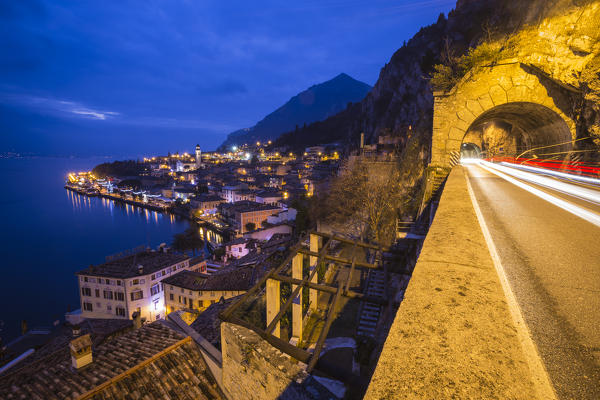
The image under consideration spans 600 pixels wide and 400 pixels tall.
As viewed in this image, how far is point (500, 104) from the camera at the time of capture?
24.2 ft

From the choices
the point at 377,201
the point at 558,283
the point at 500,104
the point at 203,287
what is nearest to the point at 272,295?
the point at 558,283

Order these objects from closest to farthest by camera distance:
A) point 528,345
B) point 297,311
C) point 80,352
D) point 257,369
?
1. point 528,345
2. point 257,369
3. point 80,352
4. point 297,311

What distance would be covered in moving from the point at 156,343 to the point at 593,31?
533 inches

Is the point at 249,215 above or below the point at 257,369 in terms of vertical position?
below

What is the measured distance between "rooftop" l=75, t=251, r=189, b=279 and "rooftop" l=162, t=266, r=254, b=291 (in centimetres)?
233

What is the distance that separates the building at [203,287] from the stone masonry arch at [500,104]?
14.4 m

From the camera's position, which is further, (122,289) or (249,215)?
(249,215)

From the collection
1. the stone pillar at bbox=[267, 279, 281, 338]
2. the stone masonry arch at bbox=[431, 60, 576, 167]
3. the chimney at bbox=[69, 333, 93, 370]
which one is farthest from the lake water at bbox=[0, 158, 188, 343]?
the stone masonry arch at bbox=[431, 60, 576, 167]

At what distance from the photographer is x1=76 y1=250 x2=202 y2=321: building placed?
72.7 ft

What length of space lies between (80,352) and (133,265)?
67.8ft

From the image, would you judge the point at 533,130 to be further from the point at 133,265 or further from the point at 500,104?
the point at 133,265

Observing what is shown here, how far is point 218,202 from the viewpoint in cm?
6059

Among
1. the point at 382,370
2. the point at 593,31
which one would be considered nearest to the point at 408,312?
the point at 382,370

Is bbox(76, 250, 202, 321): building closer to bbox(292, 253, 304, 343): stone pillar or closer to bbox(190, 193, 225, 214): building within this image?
bbox(292, 253, 304, 343): stone pillar
